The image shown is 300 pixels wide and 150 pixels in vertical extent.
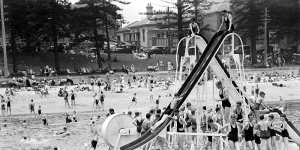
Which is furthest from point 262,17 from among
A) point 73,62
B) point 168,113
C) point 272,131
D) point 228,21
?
point 168,113

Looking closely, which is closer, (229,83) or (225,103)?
(225,103)

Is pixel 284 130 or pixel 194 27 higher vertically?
pixel 194 27

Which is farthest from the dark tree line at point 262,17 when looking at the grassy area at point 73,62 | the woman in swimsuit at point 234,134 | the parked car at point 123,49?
the woman in swimsuit at point 234,134

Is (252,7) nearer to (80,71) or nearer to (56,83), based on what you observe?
(80,71)

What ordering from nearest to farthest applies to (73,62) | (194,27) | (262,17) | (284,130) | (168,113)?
(168,113) < (284,130) < (194,27) < (262,17) < (73,62)

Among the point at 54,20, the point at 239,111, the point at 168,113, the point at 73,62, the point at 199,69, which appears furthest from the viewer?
the point at 73,62

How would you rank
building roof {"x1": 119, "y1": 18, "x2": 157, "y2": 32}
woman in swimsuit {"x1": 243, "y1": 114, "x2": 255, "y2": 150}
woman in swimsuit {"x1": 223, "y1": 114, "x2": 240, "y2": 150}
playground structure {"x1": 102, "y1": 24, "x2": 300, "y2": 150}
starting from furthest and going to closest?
building roof {"x1": 119, "y1": 18, "x2": 157, "y2": 32}, playground structure {"x1": 102, "y1": 24, "x2": 300, "y2": 150}, woman in swimsuit {"x1": 243, "y1": 114, "x2": 255, "y2": 150}, woman in swimsuit {"x1": 223, "y1": 114, "x2": 240, "y2": 150}

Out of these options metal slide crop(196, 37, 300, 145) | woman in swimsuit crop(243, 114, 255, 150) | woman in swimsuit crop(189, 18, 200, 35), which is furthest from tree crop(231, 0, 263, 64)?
woman in swimsuit crop(243, 114, 255, 150)

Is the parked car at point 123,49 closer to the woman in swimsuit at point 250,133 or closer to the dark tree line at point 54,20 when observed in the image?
the dark tree line at point 54,20

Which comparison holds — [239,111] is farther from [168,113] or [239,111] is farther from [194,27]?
[194,27]

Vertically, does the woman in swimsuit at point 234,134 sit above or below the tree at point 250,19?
below

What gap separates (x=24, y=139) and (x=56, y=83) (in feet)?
56.5

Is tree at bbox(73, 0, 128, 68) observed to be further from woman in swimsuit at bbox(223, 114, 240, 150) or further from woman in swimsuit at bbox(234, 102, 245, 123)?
woman in swimsuit at bbox(223, 114, 240, 150)

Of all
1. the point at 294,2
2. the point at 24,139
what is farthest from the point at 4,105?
the point at 294,2
